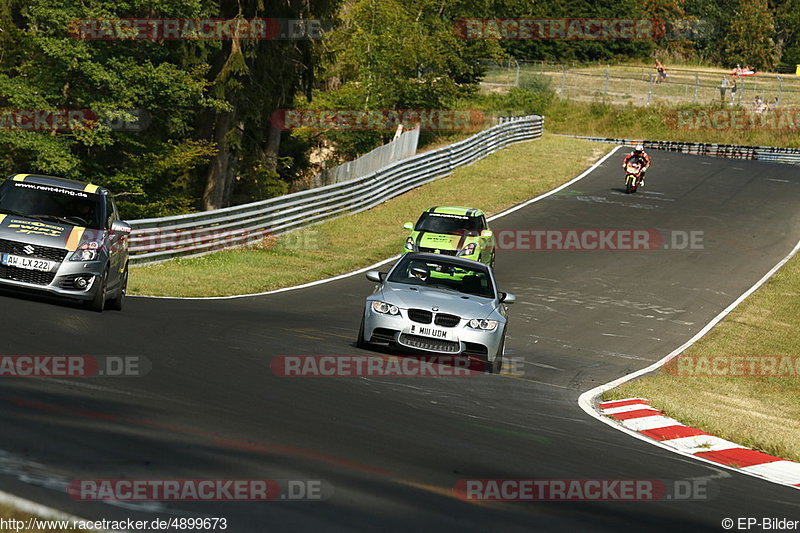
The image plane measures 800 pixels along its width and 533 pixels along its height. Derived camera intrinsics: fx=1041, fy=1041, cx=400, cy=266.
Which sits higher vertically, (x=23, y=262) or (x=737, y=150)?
(x=737, y=150)

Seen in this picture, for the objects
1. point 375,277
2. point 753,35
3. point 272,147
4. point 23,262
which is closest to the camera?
point 23,262

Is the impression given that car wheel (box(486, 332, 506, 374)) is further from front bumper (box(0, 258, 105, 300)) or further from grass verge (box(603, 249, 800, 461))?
front bumper (box(0, 258, 105, 300))

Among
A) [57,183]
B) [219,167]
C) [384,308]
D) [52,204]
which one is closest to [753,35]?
[219,167]

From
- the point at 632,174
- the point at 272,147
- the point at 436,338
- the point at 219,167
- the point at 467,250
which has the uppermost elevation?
the point at 632,174

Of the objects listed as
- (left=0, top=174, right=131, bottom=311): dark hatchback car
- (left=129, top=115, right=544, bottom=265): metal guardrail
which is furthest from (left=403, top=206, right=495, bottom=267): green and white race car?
(left=0, top=174, right=131, bottom=311): dark hatchback car

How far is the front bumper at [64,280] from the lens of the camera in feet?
43.2

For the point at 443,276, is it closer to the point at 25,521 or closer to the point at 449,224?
the point at 449,224

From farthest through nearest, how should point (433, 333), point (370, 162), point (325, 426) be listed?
point (370, 162)
point (433, 333)
point (325, 426)

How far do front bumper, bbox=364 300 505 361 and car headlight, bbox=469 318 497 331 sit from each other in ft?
0.16

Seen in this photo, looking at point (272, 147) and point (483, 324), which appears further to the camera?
point (272, 147)

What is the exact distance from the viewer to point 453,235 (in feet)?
75.0

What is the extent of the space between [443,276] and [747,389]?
510cm

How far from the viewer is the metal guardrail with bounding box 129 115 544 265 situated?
23391 millimetres

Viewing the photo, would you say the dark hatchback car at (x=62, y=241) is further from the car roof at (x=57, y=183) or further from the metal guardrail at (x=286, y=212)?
Answer: the metal guardrail at (x=286, y=212)
